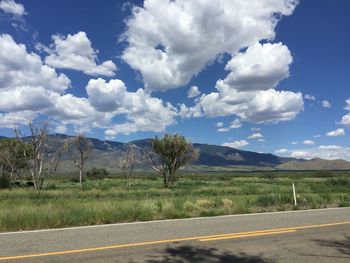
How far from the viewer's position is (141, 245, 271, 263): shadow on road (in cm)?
821

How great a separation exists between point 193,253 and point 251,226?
14.2 ft

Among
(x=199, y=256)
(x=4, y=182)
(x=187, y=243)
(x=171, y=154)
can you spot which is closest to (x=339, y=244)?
(x=187, y=243)

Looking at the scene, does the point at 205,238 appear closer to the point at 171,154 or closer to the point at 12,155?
the point at 171,154

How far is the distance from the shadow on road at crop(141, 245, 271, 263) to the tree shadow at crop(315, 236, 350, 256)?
2164mm

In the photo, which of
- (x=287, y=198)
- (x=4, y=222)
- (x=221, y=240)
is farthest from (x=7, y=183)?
(x=221, y=240)

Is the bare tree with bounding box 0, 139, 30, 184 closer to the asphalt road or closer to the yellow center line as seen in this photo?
the asphalt road

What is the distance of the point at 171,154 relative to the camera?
56062mm

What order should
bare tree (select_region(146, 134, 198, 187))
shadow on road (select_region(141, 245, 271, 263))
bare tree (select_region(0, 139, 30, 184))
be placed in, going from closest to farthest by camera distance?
shadow on road (select_region(141, 245, 271, 263))
bare tree (select_region(146, 134, 198, 187))
bare tree (select_region(0, 139, 30, 184))

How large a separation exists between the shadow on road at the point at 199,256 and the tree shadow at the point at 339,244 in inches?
85.2

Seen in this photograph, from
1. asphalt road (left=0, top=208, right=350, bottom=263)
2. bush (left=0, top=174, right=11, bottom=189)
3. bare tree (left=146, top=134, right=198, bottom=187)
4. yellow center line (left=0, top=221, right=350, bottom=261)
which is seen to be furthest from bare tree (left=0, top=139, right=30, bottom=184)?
yellow center line (left=0, top=221, right=350, bottom=261)

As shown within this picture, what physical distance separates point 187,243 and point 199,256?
1376 millimetres

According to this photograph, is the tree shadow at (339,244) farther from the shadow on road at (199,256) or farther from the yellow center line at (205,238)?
the shadow on road at (199,256)

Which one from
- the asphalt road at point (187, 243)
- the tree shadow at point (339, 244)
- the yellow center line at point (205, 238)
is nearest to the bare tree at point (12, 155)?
the asphalt road at point (187, 243)

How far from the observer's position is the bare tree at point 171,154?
55781 mm
